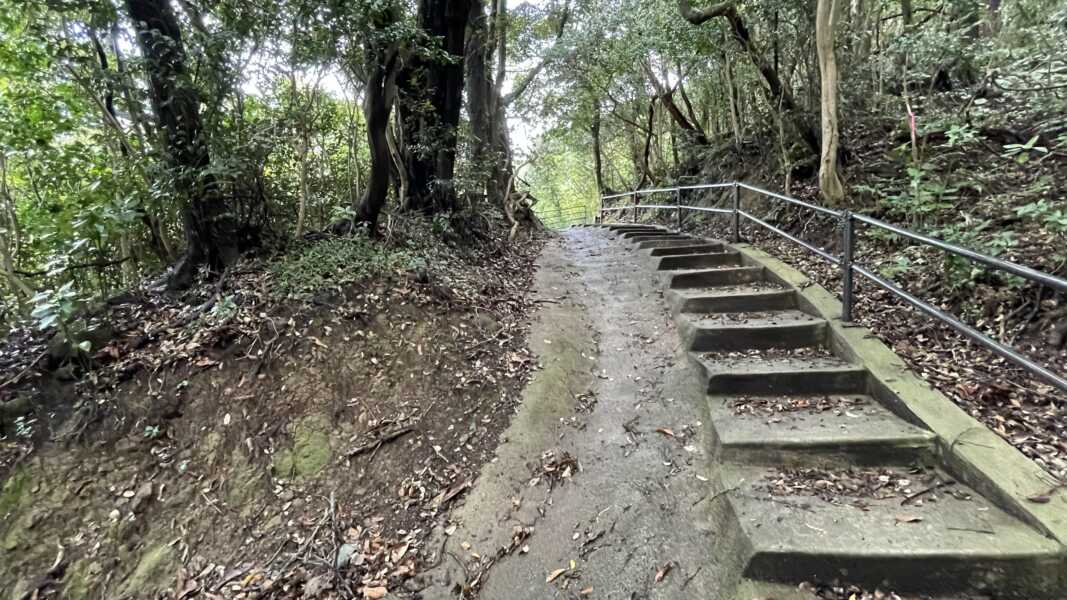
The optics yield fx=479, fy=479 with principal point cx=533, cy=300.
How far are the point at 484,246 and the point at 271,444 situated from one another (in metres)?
3.77

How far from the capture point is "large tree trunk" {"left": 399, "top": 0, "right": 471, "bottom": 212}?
18.0ft

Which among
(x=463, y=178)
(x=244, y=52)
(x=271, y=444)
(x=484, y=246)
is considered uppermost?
(x=244, y=52)

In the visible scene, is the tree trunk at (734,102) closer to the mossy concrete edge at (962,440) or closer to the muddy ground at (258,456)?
the mossy concrete edge at (962,440)

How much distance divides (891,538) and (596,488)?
1.37 meters

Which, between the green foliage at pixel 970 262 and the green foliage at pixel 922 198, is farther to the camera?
the green foliage at pixel 922 198

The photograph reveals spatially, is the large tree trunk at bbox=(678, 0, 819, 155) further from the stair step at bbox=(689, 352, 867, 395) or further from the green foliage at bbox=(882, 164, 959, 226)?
the stair step at bbox=(689, 352, 867, 395)

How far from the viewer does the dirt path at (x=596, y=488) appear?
229 cm

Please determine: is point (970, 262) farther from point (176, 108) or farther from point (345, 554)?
point (176, 108)

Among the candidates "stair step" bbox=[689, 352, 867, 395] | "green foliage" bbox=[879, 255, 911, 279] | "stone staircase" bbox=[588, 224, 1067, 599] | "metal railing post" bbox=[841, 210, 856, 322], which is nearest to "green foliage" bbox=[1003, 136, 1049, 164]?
"green foliage" bbox=[879, 255, 911, 279]

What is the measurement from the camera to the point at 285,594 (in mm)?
2322

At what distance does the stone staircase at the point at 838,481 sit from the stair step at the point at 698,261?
1434 millimetres

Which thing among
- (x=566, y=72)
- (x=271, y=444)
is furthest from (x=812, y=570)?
(x=566, y=72)

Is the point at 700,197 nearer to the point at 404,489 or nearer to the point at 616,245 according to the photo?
the point at 616,245

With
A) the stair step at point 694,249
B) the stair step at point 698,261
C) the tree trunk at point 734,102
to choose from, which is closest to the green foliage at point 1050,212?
the stair step at point 698,261
